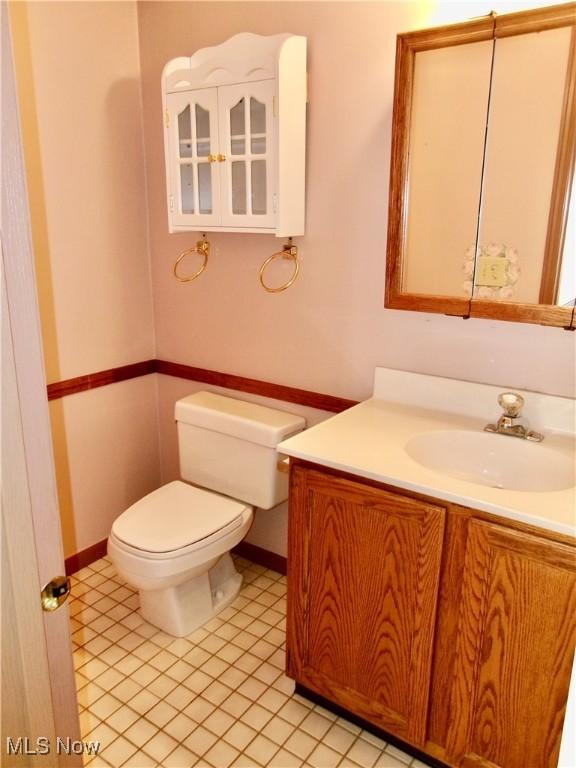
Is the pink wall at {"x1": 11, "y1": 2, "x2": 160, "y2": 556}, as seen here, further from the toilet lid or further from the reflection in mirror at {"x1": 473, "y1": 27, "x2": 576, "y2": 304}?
the reflection in mirror at {"x1": 473, "y1": 27, "x2": 576, "y2": 304}

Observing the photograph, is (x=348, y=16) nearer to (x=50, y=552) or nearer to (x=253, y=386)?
(x=253, y=386)

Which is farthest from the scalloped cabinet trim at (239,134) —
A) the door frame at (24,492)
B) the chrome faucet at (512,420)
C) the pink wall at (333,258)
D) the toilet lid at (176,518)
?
the door frame at (24,492)

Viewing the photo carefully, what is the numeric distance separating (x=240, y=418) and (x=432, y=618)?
1.00 m

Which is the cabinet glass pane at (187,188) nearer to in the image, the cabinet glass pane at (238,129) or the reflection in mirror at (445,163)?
the cabinet glass pane at (238,129)

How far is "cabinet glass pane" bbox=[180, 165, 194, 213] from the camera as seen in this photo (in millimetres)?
2086

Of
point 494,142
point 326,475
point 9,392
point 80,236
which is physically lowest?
point 326,475

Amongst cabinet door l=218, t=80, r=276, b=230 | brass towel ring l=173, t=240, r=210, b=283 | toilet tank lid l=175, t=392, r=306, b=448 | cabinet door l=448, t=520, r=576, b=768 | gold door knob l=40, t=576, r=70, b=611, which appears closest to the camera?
gold door knob l=40, t=576, r=70, b=611

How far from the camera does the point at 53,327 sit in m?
2.22

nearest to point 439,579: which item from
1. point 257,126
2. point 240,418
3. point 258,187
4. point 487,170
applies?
point 240,418

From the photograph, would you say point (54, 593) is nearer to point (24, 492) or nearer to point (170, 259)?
point (24, 492)

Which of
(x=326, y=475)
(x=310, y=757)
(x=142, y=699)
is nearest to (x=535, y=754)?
(x=310, y=757)

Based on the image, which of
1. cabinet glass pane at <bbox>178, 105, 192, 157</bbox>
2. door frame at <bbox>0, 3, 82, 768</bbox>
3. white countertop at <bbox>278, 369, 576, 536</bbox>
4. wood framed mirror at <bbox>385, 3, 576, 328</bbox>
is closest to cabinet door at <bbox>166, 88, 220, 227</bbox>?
cabinet glass pane at <bbox>178, 105, 192, 157</bbox>

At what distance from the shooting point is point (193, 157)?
2049 millimetres

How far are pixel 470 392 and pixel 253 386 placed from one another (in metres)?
0.90
